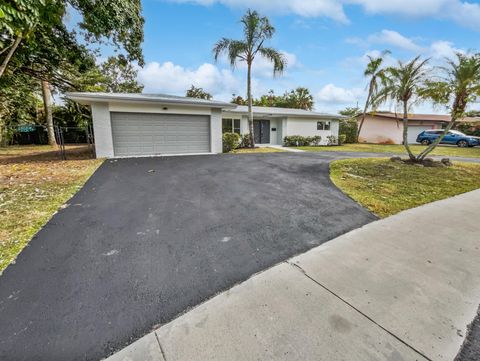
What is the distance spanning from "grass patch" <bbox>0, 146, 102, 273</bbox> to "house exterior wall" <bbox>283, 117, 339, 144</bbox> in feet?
47.6

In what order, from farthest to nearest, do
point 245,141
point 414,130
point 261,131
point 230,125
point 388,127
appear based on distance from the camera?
point 414,130, point 388,127, point 261,131, point 230,125, point 245,141

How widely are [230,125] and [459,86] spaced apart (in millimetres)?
12872

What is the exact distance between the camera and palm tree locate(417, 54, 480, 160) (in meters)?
8.14

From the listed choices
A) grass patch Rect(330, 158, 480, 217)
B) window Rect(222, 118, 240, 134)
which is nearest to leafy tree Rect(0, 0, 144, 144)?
window Rect(222, 118, 240, 134)

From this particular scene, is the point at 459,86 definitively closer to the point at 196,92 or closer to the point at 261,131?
the point at 261,131

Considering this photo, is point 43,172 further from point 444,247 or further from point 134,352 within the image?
point 444,247

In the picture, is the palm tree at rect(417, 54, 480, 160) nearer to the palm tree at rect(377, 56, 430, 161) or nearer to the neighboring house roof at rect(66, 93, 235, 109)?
the palm tree at rect(377, 56, 430, 161)

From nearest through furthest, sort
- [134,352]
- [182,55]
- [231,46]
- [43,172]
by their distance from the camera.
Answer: [134,352]
[43,172]
[231,46]
[182,55]

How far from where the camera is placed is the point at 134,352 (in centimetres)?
176

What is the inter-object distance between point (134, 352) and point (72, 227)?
2928mm

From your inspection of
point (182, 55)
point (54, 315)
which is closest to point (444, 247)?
point (54, 315)

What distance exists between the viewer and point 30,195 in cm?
535

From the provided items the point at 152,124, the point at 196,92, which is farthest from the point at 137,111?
the point at 196,92

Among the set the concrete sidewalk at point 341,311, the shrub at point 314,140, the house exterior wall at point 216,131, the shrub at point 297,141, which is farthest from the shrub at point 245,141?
the concrete sidewalk at point 341,311
